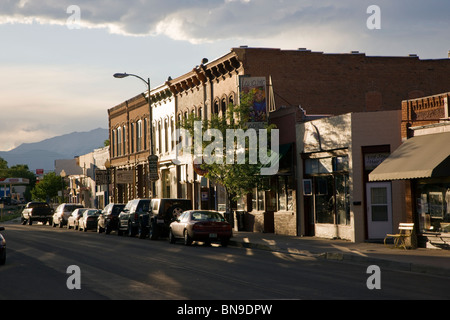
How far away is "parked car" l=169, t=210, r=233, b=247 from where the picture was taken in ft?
92.7

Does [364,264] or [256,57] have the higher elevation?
[256,57]

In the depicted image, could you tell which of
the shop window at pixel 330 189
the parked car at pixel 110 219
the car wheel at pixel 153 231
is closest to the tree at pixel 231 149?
the shop window at pixel 330 189

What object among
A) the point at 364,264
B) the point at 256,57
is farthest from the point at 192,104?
the point at 364,264

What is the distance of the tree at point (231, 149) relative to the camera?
106 feet

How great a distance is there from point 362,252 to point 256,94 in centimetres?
1330

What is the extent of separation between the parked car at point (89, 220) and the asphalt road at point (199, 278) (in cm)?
2297

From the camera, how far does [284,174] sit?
110 ft

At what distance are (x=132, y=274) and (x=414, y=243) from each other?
1155 centimetres

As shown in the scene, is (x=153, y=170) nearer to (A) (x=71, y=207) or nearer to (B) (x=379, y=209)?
(A) (x=71, y=207)

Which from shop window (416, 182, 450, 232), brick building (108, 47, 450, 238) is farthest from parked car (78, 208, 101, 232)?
shop window (416, 182, 450, 232)

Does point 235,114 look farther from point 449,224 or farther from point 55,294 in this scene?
point 55,294

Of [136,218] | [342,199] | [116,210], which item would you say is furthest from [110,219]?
[342,199]

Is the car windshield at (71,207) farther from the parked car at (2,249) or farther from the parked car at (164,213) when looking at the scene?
the parked car at (2,249)
